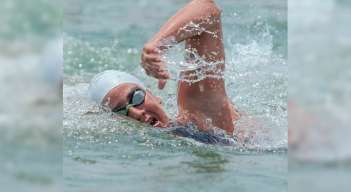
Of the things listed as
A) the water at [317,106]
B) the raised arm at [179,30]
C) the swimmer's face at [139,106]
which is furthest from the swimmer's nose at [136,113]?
the water at [317,106]

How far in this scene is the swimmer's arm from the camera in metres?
1.30

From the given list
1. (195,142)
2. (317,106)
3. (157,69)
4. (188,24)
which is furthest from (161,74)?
(317,106)

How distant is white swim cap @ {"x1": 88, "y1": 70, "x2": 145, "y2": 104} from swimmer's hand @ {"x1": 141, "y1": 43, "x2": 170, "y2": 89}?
185 mm

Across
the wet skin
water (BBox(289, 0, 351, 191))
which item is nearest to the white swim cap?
the wet skin

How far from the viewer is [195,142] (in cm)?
144

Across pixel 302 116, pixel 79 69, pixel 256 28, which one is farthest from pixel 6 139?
pixel 256 28

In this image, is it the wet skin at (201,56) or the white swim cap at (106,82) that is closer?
the wet skin at (201,56)

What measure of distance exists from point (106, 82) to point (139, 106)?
0.09m

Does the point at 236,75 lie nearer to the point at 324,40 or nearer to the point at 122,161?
the point at 122,161

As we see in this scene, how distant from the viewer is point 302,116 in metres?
1.00

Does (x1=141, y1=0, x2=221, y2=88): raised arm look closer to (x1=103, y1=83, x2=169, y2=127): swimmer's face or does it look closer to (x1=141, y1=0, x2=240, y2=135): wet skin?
(x1=141, y1=0, x2=240, y2=135): wet skin

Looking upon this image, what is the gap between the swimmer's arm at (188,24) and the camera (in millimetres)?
1297

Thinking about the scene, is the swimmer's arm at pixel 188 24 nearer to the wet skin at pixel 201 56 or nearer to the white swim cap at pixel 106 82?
the wet skin at pixel 201 56

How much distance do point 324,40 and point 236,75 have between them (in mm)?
523
